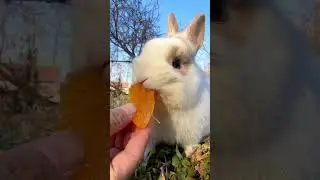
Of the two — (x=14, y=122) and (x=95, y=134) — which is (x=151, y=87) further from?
(x=14, y=122)

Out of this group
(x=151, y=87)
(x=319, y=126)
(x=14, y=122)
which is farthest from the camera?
(x=151, y=87)

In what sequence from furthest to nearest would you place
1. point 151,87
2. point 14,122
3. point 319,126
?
point 151,87, point 319,126, point 14,122

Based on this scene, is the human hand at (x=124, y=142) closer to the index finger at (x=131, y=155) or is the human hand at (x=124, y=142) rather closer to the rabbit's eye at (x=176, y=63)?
the index finger at (x=131, y=155)

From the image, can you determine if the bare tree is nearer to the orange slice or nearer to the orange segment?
the orange segment

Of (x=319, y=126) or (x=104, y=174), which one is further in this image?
(x=319, y=126)

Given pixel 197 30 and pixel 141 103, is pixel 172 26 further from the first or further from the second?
pixel 141 103

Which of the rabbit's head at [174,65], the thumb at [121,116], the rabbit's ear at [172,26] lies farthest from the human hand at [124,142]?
the rabbit's ear at [172,26]

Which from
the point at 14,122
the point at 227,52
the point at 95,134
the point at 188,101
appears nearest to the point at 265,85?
the point at 227,52
